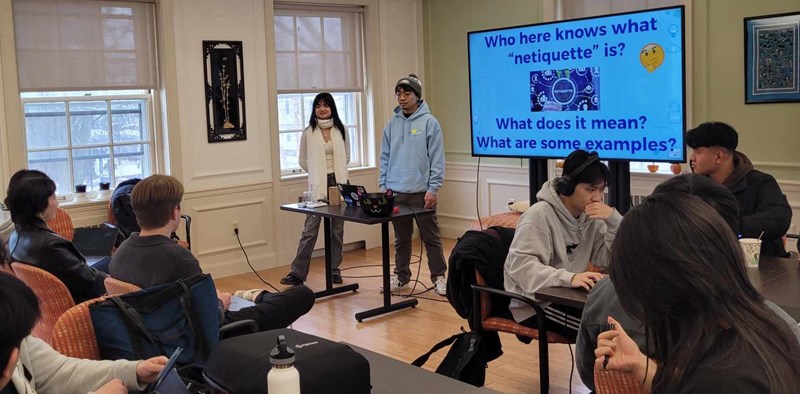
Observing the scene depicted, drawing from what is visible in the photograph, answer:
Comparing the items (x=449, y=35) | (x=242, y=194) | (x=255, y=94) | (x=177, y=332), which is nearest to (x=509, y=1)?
(x=449, y=35)

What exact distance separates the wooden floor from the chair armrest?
4.61 ft

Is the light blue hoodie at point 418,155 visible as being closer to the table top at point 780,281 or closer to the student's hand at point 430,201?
the student's hand at point 430,201

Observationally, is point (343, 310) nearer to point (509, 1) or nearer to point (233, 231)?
point (233, 231)

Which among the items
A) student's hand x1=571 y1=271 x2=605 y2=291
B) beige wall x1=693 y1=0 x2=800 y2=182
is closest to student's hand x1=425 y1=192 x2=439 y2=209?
beige wall x1=693 y1=0 x2=800 y2=182

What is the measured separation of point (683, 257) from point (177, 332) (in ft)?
5.62

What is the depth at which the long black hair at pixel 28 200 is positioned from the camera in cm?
359

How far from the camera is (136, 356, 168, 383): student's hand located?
212 centimetres

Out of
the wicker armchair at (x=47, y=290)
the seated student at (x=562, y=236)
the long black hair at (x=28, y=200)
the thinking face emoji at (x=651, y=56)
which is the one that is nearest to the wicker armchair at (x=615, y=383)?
Result: the seated student at (x=562, y=236)

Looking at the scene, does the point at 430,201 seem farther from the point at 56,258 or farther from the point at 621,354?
the point at 621,354

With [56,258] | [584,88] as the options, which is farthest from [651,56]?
[56,258]

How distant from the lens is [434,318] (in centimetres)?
537

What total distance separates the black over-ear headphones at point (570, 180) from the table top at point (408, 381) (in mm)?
1354

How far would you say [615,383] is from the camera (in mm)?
1970

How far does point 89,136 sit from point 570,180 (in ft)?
13.1
